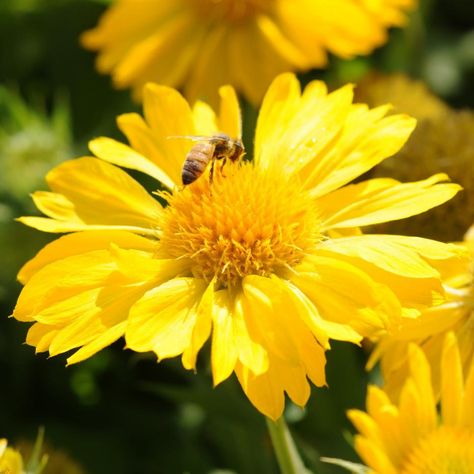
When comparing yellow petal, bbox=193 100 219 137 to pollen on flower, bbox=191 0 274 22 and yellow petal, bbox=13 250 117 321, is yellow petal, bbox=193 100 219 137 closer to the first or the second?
yellow petal, bbox=13 250 117 321

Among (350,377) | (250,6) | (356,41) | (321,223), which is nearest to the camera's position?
(321,223)

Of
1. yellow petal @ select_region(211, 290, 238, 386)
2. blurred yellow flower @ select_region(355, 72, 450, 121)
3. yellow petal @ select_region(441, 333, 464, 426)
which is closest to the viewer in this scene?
yellow petal @ select_region(211, 290, 238, 386)

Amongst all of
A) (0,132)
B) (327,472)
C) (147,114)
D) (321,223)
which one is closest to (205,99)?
(0,132)

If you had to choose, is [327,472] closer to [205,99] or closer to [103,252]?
[103,252]

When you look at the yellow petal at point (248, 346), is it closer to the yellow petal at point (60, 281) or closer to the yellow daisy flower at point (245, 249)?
the yellow daisy flower at point (245, 249)

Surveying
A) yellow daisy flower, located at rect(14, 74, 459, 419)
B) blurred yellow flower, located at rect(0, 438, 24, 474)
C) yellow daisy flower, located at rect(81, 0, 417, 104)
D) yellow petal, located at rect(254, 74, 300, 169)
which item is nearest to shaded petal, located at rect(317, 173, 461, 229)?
yellow daisy flower, located at rect(14, 74, 459, 419)

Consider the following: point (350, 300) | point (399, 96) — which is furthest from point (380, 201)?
point (399, 96)
